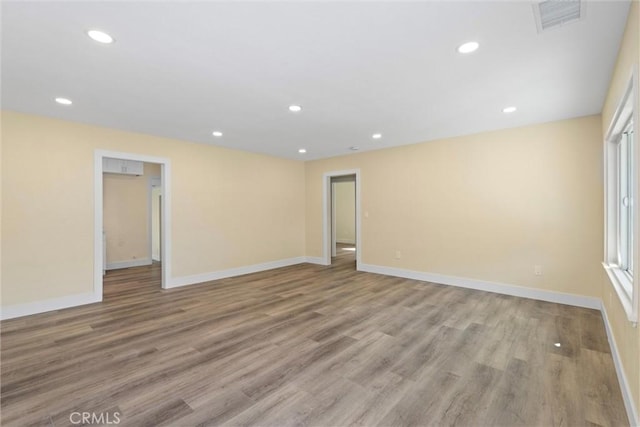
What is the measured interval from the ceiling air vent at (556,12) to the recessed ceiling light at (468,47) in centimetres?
37

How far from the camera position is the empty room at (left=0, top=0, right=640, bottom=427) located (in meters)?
1.83

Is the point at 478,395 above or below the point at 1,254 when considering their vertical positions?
below

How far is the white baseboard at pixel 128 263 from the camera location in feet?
20.9

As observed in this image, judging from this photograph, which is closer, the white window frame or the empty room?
the empty room

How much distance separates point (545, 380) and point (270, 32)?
3289mm

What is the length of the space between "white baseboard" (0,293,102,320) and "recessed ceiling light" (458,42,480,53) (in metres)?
5.35

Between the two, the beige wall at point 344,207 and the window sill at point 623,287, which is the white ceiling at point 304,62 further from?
the beige wall at point 344,207

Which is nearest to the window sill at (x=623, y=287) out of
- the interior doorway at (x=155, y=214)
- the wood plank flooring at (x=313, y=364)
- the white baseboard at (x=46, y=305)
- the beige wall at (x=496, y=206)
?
the wood plank flooring at (x=313, y=364)

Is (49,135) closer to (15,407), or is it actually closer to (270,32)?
(15,407)

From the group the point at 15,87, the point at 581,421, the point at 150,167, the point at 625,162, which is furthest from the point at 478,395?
the point at 150,167

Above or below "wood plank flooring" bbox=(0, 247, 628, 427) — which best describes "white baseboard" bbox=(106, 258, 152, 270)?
above

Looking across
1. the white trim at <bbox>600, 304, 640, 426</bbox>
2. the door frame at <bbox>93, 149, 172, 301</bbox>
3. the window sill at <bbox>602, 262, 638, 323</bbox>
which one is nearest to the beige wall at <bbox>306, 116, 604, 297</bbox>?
the window sill at <bbox>602, 262, 638, 323</bbox>

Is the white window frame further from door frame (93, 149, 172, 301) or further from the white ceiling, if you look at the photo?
door frame (93, 149, 172, 301)

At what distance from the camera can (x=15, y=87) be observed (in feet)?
9.14
